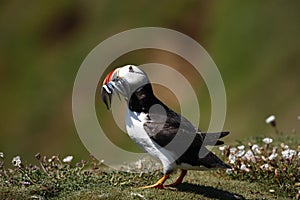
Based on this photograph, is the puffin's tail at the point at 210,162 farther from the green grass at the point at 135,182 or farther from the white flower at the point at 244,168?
the white flower at the point at 244,168

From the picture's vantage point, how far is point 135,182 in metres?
11.4

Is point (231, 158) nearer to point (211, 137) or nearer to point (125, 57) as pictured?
point (211, 137)

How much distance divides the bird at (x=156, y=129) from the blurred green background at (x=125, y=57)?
19481 millimetres

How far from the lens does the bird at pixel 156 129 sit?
33.6 feet

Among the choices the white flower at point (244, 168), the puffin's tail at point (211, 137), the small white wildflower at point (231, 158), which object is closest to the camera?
the puffin's tail at point (211, 137)

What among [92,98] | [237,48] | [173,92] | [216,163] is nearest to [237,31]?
[237,48]

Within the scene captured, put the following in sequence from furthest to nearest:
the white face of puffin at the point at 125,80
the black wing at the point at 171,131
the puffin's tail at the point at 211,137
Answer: the puffin's tail at the point at 211,137, the white face of puffin at the point at 125,80, the black wing at the point at 171,131

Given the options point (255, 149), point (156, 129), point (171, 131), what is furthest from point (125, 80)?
point (255, 149)

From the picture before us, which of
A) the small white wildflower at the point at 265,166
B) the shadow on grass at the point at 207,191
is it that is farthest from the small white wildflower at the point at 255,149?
the shadow on grass at the point at 207,191

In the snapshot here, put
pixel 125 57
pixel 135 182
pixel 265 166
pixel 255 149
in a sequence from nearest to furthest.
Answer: pixel 135 182
pixel 265 166
pixel 255 149
pixel 125 57

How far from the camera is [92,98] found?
1689 inches

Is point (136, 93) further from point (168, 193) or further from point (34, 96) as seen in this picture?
point (34, 96)

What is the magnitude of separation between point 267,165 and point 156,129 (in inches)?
128

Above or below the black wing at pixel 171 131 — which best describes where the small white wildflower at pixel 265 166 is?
below
